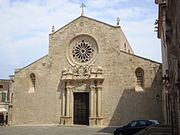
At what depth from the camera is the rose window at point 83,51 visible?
2484 centimetres

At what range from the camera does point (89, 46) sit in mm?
25078

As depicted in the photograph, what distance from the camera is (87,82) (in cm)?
2405

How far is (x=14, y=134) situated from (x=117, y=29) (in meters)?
13.2

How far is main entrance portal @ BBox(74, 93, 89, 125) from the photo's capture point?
23672mm

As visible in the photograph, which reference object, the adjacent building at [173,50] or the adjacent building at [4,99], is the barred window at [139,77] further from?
the adjacent building at [4,99]

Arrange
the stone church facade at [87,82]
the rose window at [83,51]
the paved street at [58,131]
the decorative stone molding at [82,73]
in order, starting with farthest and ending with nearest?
the rose window at [83,51]
the decorative stone molding at [82,73]
the stone church facade at [87,82]
the paved street at [58,131]

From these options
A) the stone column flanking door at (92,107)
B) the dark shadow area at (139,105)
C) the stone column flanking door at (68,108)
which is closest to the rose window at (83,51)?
the stone column flanking door at (92,107)

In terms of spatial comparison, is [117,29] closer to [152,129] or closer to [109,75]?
[109,75]

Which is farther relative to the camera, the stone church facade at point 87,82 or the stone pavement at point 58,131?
the stone church facade at point 87,82

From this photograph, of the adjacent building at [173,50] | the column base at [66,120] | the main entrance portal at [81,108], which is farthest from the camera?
the main entrance portal at [81,108]

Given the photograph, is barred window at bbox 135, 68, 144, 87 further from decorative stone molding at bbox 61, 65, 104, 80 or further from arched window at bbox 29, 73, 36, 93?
arched window at bbox 29, 73, 36, 93

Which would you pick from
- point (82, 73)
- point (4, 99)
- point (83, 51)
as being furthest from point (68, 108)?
point (4, 99)

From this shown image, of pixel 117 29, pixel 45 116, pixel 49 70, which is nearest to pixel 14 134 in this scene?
pixel 45 116

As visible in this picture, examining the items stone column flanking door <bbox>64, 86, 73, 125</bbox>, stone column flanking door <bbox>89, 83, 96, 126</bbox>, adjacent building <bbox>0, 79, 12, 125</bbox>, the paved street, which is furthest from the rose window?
adjacent building <bbox>0, 79, 12, 125</bbox>
